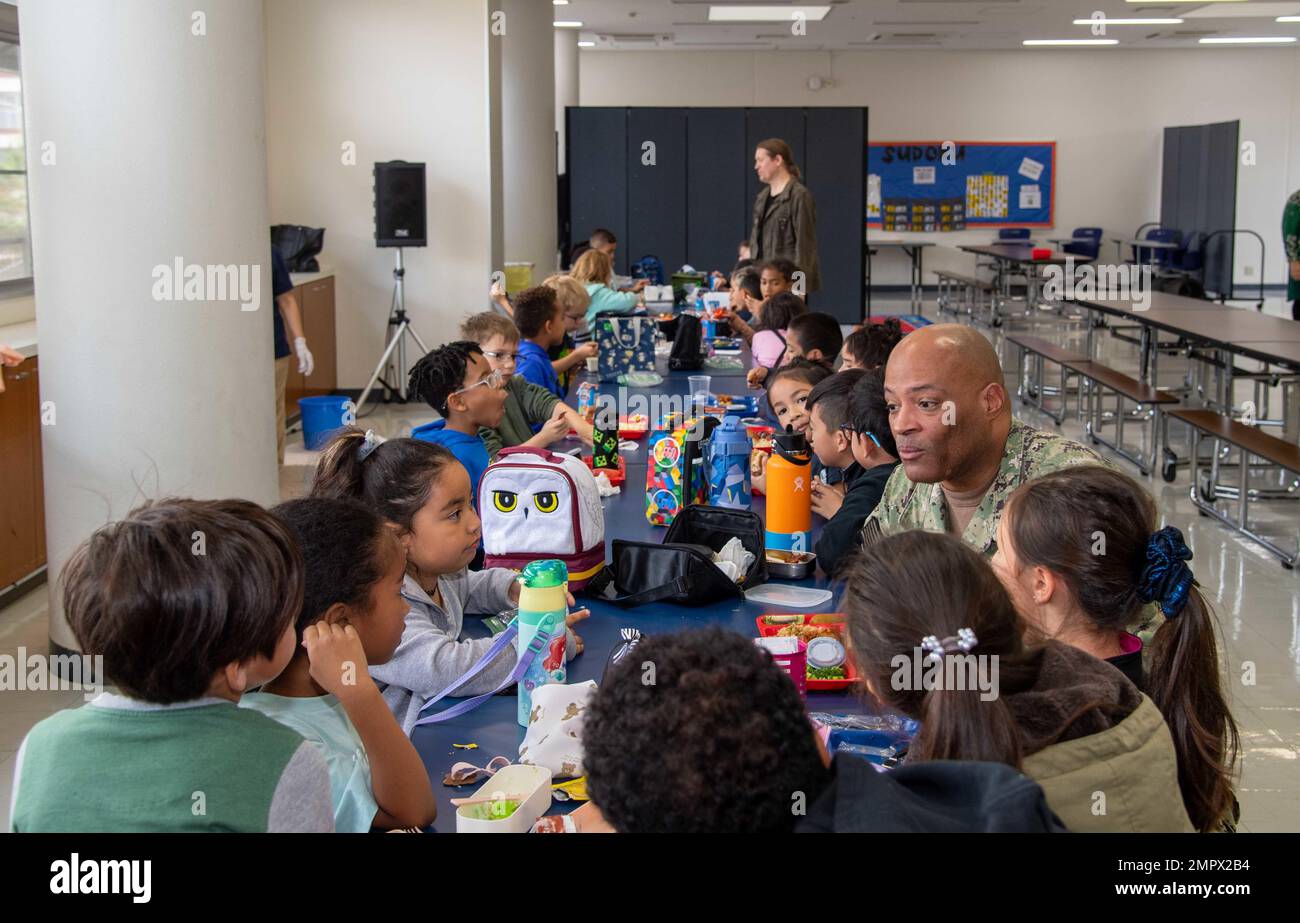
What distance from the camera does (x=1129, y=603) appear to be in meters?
1.93

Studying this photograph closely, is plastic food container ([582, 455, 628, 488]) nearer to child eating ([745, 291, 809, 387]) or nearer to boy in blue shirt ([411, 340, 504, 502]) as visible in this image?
boy in blue shirt ([411, 340, 504, 502])

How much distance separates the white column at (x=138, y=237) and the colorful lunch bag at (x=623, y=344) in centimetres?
181

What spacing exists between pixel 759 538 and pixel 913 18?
1264cm

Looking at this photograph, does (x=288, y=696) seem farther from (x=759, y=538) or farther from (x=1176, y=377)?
(x=1176, y=377)

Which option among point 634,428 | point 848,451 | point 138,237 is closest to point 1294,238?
point 634,428

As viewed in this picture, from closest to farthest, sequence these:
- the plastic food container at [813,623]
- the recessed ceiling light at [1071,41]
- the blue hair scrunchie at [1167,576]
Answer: the blue hair scrunchie at [1167,576]
the plastic food container at [813,623]
the recessed ceiling light at [1071,41]

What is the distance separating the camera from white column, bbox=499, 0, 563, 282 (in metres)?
11.1

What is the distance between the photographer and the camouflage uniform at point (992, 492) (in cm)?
254

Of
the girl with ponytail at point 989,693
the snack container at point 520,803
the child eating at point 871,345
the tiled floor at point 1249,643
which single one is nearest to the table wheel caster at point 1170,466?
the tiled floor at point 1249,643

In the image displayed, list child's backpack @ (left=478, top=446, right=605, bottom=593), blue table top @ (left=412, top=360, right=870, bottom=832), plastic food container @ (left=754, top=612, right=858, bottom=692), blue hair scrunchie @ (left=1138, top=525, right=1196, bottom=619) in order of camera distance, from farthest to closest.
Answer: child's backpack @ (left=478, top=446, right=605, bottom=593) < plastic food container @ (left=754, top=612, right=858, bottom=692) < blue table top @ (left=412, top=360, right=870, bottom=832) < blue hair scrunchie @ (left=1138, top=525, right=1196, bottom=619)

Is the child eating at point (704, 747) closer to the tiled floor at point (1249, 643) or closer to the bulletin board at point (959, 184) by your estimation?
the tiled floor at point (1249, 643)

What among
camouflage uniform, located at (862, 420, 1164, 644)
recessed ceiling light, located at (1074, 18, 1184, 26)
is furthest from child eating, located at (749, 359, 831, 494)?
recessed ceiling light, located at (1074, 18, 1184, 26)

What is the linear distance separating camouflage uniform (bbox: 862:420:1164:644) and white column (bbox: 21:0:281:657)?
7.25ft

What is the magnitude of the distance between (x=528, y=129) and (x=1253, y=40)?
10855mm
